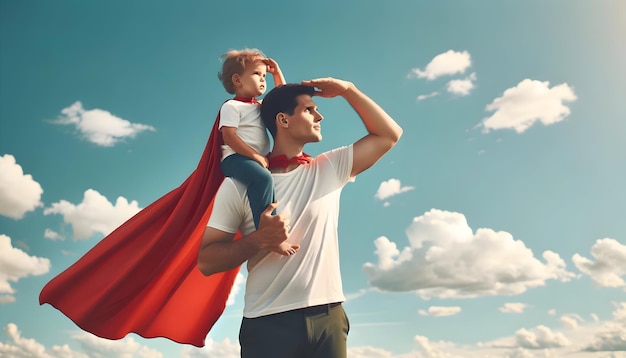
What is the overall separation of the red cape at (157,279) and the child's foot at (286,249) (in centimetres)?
91

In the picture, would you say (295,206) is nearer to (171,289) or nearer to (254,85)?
(254,85)

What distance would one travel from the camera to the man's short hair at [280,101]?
12.5ft

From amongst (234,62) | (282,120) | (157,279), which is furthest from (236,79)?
(157,279)

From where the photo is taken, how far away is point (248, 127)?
386 cm

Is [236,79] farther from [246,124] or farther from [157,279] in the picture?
[157,279]

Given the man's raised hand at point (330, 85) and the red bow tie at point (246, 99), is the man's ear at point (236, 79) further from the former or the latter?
the man's raised hand at point (330, 85)

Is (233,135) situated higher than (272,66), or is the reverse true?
(272,66)

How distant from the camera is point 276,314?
132 inches

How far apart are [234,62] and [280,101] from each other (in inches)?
20.0

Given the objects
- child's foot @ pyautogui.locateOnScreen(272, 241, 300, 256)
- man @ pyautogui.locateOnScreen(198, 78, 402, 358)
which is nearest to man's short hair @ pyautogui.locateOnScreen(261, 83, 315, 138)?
man @ pyautogui.locateOnScreen(198, 78, 402, 358)

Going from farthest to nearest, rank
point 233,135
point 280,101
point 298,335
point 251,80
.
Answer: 1. point 251,80
2. point 280,101
3. point 233,135
4. point 298,335

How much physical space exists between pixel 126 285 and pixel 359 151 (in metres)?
1.91

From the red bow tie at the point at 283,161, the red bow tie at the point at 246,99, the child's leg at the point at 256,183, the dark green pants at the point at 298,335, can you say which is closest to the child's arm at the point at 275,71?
the red bow tie at the point at 246,99

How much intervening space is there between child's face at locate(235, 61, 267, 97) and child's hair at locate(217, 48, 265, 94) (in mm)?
35
